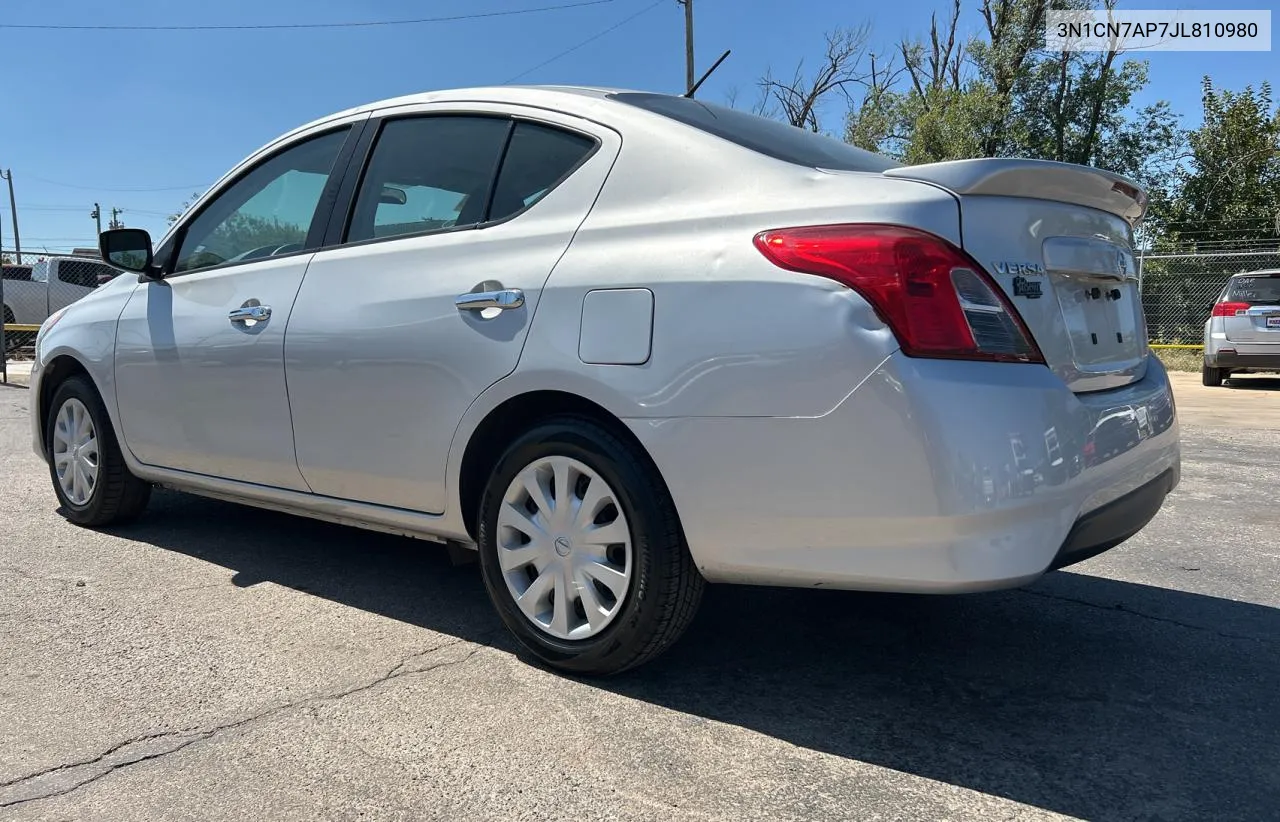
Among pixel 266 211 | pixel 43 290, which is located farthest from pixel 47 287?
pixel 266 211

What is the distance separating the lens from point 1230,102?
23.8 meters

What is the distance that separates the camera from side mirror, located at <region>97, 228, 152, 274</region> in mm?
4086

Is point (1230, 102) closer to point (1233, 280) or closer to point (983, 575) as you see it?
point (1233, 280)

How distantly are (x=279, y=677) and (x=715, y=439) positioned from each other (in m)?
1.48

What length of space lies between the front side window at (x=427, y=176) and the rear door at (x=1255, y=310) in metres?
12.7

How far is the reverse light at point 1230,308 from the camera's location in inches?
495

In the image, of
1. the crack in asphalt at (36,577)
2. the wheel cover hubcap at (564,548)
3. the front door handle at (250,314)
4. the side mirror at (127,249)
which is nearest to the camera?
the wheel cover hubcap at (564,548)

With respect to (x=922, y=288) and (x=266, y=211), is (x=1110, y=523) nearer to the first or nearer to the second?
(x=922, y=288)

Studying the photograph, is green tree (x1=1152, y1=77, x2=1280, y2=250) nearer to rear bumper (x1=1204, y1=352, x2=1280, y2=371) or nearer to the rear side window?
rear bumper (x1=1204, y1=352, x2=1280, y2=371)

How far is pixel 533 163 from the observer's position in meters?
2.96

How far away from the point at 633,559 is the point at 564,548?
248 mm

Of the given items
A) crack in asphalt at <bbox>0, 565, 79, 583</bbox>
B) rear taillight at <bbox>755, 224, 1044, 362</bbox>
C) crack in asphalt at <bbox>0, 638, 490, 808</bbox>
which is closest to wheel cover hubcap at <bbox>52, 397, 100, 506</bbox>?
crack in asphalt at <bbox>0, 565, 79, 583</bbox>

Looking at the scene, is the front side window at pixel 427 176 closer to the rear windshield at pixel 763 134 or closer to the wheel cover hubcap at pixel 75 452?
the rear windshield at pixel 763 134

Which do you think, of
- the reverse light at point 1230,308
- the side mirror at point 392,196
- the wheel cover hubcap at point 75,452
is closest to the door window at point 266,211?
the side mirror at point 392,196
